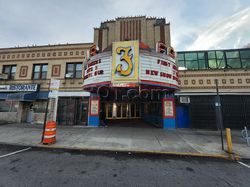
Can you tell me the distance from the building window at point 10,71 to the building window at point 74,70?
293 inches

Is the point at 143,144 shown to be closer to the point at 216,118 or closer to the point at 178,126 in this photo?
the point at 178,126

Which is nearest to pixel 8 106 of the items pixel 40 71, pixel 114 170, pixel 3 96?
pixel 3 96

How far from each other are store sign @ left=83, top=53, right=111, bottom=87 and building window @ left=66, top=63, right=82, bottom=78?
563 cm

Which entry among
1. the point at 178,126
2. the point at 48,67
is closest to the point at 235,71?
the point at 178,126

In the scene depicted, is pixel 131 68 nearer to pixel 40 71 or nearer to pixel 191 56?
pixel 191 56

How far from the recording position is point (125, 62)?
316 inches

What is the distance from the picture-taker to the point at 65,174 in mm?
3971

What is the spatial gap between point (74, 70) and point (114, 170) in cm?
→ 1286

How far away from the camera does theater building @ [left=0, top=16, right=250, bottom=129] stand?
472 inches

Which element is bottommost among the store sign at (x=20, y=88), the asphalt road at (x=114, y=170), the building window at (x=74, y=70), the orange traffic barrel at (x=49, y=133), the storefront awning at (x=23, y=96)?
the asphalt road at (x=114, y=170)

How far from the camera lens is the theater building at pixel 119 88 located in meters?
12.0

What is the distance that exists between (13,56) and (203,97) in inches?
924

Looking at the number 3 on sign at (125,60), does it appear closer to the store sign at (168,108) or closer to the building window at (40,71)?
the store sign at (168,108)

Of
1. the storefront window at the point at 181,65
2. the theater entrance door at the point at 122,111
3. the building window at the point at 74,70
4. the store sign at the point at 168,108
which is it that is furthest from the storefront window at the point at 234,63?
the building window at the point at 74,70
